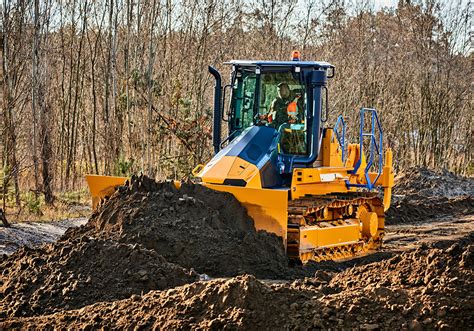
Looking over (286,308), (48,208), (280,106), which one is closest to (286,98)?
(280,106)

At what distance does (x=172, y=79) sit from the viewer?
19.1 metres

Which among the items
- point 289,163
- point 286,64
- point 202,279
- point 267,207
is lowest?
point 202,279

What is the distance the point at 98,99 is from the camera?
2088 centimetres

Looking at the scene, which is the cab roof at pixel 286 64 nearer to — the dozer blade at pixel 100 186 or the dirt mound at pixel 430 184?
the dozer blade at pixel 100 186

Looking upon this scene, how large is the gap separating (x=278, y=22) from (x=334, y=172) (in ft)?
A: 33.7

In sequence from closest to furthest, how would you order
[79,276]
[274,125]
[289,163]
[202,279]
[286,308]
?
[286,308]
[79,276]
[202,279]
[289,163]
[274,125]

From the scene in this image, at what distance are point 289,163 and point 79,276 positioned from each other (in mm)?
4115

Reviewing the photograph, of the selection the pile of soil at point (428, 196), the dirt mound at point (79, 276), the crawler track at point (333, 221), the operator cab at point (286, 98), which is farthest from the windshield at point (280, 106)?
the pile of soil at point (428, 196)

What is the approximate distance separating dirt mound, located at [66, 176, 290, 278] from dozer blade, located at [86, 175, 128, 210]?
0.78 meters

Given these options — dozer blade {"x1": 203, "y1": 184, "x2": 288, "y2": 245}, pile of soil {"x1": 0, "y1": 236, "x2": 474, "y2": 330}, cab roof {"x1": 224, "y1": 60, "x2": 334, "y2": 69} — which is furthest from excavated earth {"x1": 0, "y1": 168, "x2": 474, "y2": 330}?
cab roof {"x1": 224, "y1": 60, "x2": 334, "y2": 69}

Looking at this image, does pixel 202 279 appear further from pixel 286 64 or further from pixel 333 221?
pixel 286 64

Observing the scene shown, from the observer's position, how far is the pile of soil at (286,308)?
266 inches

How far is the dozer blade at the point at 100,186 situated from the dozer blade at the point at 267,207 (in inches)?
82.4

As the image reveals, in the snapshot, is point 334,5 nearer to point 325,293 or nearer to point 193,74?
point 193,74
